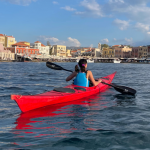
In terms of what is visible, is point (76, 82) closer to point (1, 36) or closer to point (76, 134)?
point (76, 134)

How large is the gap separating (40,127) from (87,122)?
4.24 ft

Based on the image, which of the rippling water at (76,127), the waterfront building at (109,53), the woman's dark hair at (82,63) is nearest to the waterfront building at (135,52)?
the waterfront building at (109,53)

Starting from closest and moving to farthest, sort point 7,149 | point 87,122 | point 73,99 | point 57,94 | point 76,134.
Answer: point 7,149 → point 76,134 → point 87,122 → point 57,94 → point 73,99

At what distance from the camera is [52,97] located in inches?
301

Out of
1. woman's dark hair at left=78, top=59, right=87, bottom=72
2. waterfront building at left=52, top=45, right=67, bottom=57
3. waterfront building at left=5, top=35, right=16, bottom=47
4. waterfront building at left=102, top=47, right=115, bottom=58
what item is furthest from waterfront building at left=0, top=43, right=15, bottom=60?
woman's dark hair at left=78, top=59, right=87, bottom=72

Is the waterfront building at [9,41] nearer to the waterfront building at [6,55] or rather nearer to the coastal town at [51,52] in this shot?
the coastal town at [51,52]

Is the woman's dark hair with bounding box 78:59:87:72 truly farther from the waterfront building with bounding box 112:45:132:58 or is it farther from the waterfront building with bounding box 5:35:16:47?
Result: the waterfront building with bounding box 112:45:132:58

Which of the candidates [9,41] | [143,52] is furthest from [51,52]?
[143,52]

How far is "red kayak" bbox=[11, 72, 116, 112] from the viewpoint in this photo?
6.68 m

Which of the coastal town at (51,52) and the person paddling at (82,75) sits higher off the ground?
the coastal town at (51,52)

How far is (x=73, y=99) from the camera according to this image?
876 centimetres

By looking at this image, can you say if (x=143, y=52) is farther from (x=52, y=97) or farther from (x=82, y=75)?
(x=52, y=97)

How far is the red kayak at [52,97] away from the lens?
6.68 meters

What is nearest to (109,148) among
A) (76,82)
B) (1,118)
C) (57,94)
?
(1,118)
